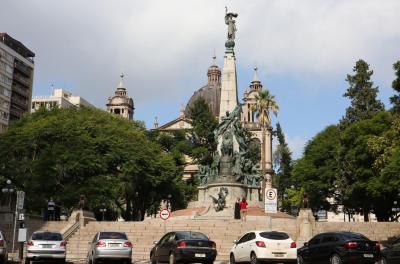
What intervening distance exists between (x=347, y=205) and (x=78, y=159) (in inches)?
1093

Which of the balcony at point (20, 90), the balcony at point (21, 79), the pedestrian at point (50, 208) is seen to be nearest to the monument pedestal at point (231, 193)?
the pedestrian at point (50, 208)

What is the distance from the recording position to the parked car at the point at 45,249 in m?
21.4

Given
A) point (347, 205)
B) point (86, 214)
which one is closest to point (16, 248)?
point (86, 214)

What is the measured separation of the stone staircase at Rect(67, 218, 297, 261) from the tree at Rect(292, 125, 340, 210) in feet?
85.7

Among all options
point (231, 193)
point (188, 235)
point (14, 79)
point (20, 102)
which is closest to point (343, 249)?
point (188, 235)

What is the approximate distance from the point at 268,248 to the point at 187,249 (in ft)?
8.86

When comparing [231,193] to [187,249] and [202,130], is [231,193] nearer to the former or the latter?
[202,130]

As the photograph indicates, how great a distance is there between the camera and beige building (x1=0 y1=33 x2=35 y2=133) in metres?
82.4

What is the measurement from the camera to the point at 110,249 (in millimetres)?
20484

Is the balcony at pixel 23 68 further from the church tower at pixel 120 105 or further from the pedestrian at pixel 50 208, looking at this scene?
the pedestrian at pixel 50 208

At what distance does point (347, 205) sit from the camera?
58750mm

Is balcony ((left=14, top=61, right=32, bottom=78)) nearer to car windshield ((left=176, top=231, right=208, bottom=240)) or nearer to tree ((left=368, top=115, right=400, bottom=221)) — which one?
tree ((left=368, top=115, right=400, bottom=221))

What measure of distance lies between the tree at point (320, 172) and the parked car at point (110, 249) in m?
40.8

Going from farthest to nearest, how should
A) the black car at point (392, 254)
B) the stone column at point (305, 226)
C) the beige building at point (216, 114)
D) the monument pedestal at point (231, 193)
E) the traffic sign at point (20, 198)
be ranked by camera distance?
the beige building at point (216, 114) < the monument pedestal at point (231, 193) < the stone column at point (305, 226) < the traffic sign at point (20, 198) < the black car at point (392, 254)
